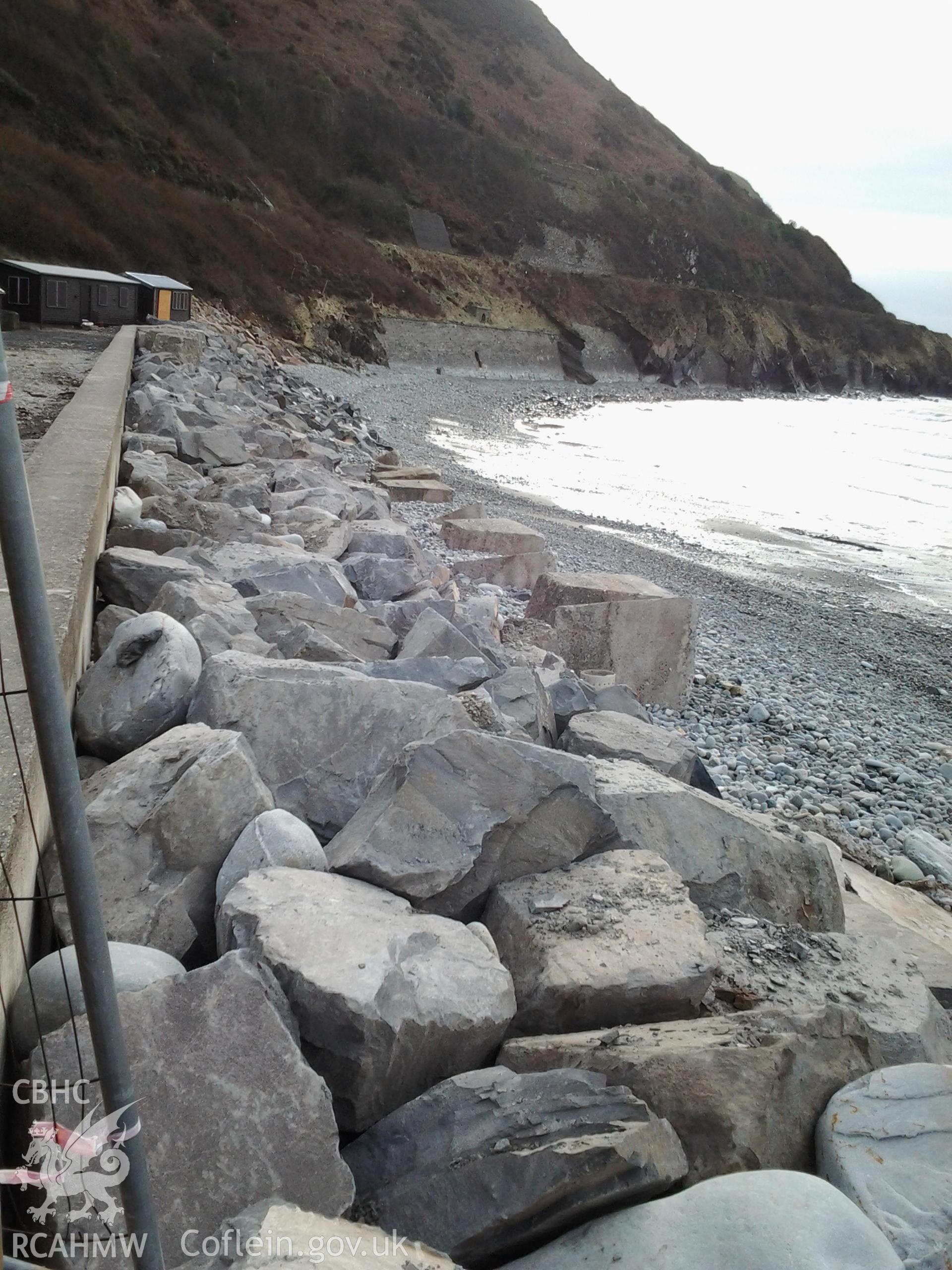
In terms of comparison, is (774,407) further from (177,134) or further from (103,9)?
(103,9)

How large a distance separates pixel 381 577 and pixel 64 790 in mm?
4290

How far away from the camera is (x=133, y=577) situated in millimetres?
3645

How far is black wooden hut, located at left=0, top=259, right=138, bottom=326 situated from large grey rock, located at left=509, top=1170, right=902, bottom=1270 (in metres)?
16.6

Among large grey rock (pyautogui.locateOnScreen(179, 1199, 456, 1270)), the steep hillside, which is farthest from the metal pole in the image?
the steep hillside

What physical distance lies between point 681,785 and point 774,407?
48418mm

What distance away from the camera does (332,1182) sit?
1.50 metres

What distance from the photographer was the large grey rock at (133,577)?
11.9ft

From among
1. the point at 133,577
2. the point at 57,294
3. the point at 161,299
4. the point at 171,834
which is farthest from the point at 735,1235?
the point at 161,299

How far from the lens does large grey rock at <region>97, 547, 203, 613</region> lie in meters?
3.62

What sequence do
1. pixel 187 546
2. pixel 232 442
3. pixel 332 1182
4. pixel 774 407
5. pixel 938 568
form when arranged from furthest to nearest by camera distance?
pixel 774 407 → pixel 938 568 → pixel 232 442 → pixel 187 546 → pixel 332 1182

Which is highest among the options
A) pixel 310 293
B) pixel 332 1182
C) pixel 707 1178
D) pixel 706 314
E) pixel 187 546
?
pixel 706 314

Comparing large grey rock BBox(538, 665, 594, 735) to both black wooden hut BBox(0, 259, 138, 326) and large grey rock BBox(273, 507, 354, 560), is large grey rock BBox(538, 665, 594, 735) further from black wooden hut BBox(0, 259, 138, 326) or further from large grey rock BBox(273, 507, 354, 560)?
black wooden hut BBox(0, 259, 138, 326)

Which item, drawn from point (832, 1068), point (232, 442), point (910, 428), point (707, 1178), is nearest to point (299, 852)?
point (707, 1178)

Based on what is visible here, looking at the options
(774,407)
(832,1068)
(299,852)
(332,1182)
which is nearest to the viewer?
(332,1182)
